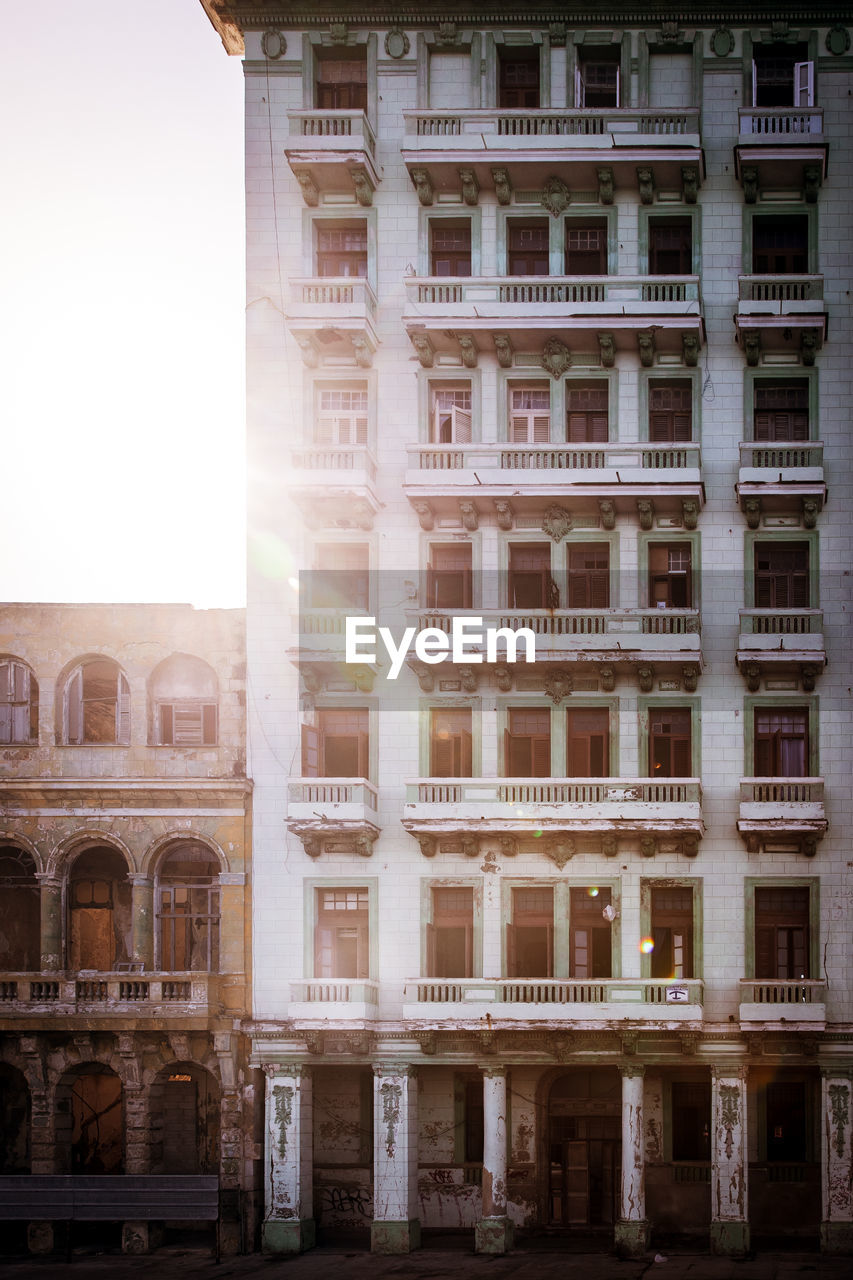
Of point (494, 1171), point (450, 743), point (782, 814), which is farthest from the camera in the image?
point (450, 743)

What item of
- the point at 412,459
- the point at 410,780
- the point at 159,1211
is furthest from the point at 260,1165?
the point at 412,459

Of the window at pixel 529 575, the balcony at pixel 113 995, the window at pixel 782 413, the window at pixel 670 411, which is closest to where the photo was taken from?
the balcony at pixel 113 995

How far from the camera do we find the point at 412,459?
1774 inches

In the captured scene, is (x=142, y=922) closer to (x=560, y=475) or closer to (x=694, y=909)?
(x=694, y=909)

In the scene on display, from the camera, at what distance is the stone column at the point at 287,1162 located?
42.6m

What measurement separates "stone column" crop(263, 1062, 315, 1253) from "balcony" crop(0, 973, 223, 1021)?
8.71 ft

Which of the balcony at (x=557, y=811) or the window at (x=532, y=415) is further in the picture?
the window at (x=532, y=415)

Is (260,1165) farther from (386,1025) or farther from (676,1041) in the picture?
(676,1041)

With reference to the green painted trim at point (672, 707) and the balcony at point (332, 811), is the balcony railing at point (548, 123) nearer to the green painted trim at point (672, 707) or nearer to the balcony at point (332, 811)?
the green painted trim at point (672, 707)

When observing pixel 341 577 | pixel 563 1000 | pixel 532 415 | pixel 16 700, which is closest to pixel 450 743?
pixel 341 577

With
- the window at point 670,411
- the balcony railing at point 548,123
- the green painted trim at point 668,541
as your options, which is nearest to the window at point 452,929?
the green painted trim at point 668,541

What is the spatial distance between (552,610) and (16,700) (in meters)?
15.2

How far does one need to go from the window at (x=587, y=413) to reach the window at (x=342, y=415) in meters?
5.73

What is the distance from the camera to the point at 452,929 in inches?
1751
